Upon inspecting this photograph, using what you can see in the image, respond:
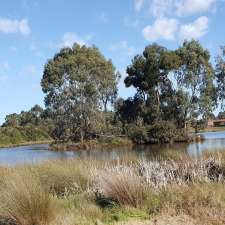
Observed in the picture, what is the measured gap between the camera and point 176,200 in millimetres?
7309

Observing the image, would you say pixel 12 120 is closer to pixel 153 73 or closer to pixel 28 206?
pixel 153 73

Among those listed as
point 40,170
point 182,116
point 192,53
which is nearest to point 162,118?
point 182,116

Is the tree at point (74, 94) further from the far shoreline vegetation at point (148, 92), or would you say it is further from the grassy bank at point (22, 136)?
the grassy bank at point (22, 136)

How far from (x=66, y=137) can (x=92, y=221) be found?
43.0 meters

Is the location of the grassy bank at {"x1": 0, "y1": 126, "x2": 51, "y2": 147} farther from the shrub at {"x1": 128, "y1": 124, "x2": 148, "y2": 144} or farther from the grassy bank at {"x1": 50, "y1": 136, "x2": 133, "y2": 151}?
the shrub at {"x1": 128, "y1": 124, "x2": 148, "y2": 144}

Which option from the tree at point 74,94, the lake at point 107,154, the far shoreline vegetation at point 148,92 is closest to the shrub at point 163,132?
the far shoreline vegetation at point 148,92

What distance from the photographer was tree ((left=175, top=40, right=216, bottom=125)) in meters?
49.2

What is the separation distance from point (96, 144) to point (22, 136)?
33762 millimetres

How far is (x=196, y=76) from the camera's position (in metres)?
50.0

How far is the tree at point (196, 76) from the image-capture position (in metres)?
49.2

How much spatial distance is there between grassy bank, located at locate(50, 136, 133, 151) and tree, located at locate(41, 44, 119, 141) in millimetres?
1623

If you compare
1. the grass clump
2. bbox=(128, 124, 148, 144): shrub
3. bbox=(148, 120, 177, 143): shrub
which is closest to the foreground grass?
the grass clump

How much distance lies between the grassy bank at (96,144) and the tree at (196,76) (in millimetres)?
7681

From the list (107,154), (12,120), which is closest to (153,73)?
(107,154)
